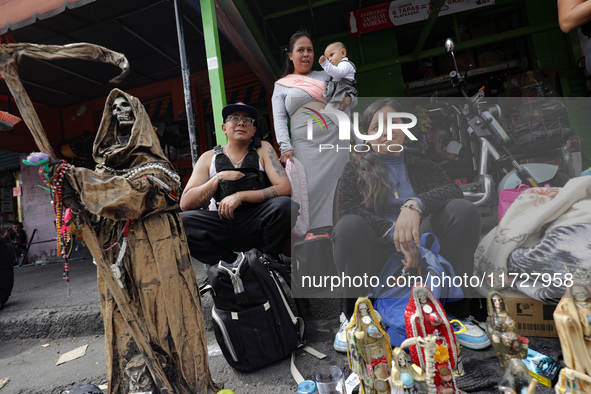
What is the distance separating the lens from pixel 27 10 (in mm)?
3332

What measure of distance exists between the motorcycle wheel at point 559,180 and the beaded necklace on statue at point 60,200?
9.36ft

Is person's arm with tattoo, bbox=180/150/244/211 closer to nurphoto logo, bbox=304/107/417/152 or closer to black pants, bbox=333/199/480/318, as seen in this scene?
nurphoto logo, bbox=304/107/417/152

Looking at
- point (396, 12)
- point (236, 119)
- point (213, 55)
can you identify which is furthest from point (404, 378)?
point (396, 12)

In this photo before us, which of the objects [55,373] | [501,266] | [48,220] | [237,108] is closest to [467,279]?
[501,266]

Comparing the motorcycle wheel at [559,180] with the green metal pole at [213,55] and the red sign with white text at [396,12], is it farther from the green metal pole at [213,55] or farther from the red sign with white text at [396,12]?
the red sign with white text at [396,12]

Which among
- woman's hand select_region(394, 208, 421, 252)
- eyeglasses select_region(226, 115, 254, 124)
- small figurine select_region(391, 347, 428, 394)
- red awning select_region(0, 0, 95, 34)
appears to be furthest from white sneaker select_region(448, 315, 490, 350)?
red awning select_region(0, 0, 95, 34)

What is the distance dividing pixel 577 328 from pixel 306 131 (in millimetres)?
1890

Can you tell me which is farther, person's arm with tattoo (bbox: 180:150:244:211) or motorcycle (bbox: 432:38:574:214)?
person's arm with tattoo (bbox: 180:150:244:211)

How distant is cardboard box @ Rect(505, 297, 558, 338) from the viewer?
1860mm

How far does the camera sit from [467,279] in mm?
1893

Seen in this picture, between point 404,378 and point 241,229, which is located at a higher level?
point 241,229

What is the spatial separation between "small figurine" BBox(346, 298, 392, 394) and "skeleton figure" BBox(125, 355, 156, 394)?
116 cm

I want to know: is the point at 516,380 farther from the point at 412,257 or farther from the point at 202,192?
the point at 202,192

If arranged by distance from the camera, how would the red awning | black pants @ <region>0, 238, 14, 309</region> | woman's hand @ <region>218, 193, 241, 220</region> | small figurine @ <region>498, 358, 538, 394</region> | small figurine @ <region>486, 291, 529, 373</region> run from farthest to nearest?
black pants @ <region>0, 238, 14, 309</region> → the red awning → woman's hand @ <region>218, 193, 241, 220</region> → small figurine @ <region>486, 291, 529, 373</region> → small figurine @ <region>498, 358, 538, 394</region>
